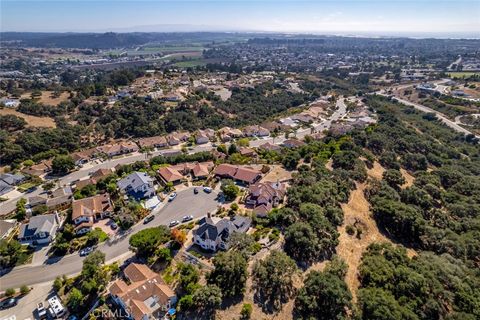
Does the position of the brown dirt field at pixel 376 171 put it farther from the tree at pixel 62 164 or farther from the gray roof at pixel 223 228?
the tree at pixel 62 164

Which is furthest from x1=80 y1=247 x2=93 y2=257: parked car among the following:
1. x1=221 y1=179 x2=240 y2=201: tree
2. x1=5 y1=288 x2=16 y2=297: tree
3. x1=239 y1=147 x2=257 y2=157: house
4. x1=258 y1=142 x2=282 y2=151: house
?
x1=258 y1=142 x2=282 y2=151: house

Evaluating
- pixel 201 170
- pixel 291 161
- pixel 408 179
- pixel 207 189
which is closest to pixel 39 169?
pixel 201 170

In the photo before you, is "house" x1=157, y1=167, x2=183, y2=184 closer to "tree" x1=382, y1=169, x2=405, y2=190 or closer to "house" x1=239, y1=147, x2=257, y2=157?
"house" x1=239, y1=147, x2=257, y2=157

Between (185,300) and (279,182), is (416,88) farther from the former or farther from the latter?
(185,300)

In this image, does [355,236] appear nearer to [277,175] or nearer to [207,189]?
[277,175]

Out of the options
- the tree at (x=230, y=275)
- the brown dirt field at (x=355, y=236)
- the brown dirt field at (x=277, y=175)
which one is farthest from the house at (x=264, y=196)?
the tree at (x=230, y=275)
